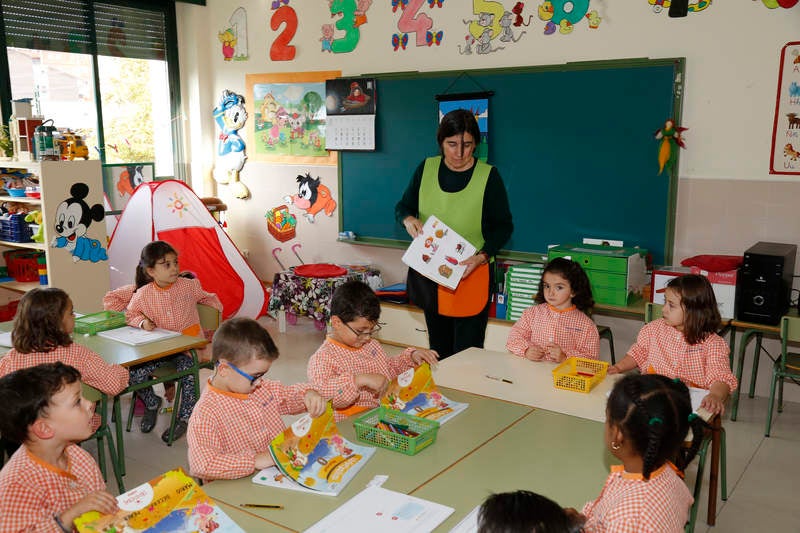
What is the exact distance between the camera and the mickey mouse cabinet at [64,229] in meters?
4.95

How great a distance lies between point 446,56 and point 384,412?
3800mm

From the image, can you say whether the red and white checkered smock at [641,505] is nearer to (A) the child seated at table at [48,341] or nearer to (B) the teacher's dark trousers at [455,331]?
(B) the teacher's dark trousers at [455,331]

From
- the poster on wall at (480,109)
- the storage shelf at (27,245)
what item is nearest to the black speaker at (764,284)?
the poster on wall at (480,109)

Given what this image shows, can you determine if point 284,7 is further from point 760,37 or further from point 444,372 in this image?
point 444,372

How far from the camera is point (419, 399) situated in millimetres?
2469

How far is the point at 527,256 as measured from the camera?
206 inches

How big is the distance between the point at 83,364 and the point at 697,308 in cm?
246

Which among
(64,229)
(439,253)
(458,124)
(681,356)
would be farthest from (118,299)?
(681,356)

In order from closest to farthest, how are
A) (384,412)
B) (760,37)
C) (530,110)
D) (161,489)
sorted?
1. (161,489)
2. (384,412)
3. (760,37)
4. (530,110)

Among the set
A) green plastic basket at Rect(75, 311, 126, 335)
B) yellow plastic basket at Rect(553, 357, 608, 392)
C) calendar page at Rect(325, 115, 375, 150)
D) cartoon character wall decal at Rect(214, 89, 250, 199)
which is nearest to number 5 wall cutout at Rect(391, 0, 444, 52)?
calendar page at Rect(325, 115, 375, 150)

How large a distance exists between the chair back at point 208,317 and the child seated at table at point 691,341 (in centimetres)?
227

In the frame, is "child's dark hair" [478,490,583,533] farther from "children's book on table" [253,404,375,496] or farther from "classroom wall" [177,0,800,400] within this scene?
"classroom wall" [177,0,800,400]

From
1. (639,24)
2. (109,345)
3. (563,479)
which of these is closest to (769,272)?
(639,24)

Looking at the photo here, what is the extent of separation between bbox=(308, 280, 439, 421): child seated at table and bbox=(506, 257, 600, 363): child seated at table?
861 millimetres
